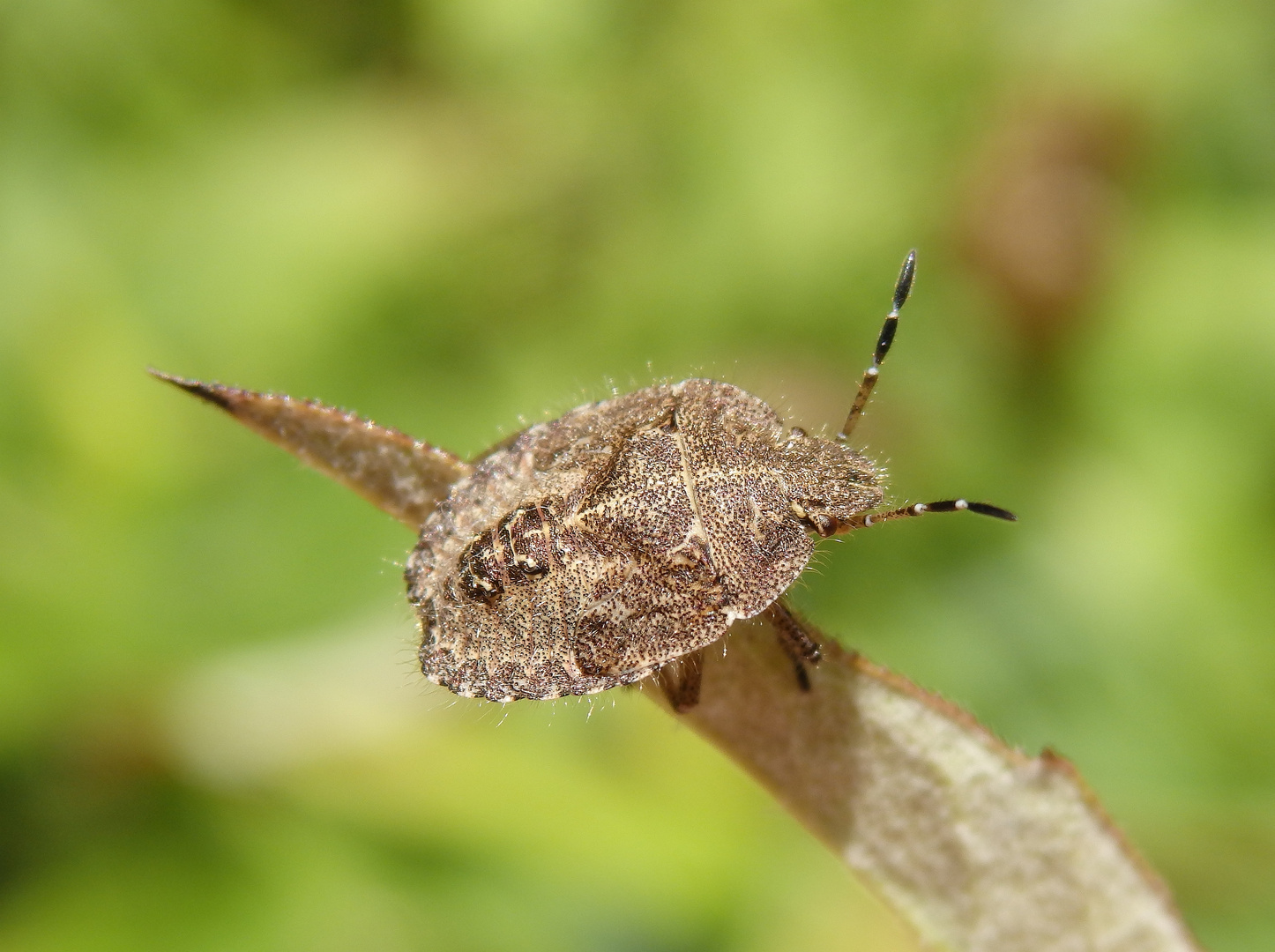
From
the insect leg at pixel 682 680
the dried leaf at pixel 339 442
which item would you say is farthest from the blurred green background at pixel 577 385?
the dried leaf at pixel 339 442

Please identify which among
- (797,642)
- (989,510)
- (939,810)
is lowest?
(939,810)

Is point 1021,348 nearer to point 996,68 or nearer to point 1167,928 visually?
point 996,68

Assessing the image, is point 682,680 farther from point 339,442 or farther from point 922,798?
point 339,442

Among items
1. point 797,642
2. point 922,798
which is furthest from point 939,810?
point 797,642

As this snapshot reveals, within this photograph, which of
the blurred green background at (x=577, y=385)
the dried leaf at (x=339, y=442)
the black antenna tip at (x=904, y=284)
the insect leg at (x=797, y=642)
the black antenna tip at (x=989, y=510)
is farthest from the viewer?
the blurred green background at (x=577, y=385)

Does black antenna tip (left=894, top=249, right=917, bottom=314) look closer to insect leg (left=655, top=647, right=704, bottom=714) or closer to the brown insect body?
the brown insect body

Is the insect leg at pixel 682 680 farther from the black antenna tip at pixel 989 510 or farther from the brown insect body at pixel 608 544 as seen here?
the black antenna tip at pixel 989 510
